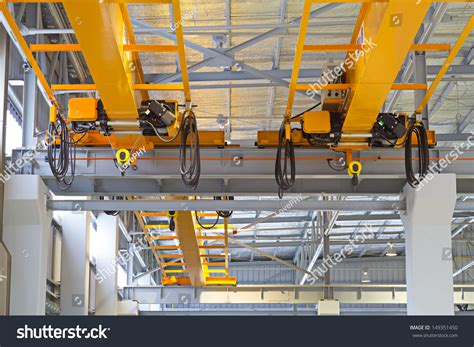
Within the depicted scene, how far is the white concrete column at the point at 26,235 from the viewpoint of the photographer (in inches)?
559

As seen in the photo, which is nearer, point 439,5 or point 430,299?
point 430,299

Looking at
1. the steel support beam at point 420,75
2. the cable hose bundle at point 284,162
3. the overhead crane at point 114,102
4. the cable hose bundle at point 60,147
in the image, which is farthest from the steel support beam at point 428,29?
the cable hose bundle at point 60,147

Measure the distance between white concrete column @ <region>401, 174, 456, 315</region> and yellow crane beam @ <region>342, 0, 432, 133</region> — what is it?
2.34 m

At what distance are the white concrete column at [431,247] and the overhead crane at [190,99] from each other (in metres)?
0.89

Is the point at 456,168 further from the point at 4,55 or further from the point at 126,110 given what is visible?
the point at 4,55

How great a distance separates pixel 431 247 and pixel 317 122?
335 centimetres

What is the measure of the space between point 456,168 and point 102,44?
7.29 metres

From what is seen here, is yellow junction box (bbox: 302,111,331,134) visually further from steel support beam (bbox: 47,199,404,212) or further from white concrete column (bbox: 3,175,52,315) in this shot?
white concrete column (bbox: 3,175,52,315)

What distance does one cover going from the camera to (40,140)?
15164 millimetres

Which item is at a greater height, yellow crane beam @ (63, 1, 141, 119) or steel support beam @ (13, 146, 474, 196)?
yellow crane beam @ (63, 1, 141, 119)

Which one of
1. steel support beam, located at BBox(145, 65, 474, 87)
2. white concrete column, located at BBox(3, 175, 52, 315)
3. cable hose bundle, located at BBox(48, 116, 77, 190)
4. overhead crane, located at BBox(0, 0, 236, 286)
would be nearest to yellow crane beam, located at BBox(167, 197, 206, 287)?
steel support beam, located at BBox(145, 65, 474, 87)

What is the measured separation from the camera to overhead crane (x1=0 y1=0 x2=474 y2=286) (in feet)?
33.7

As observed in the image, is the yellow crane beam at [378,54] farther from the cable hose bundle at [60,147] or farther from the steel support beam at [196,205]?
the cable hose bundle at [60,147]
